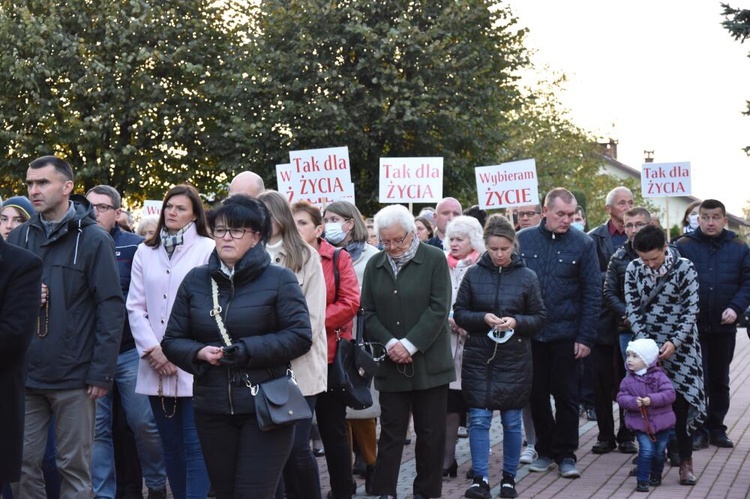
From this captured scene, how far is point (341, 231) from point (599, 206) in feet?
198

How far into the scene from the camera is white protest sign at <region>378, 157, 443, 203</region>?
16.8 meters

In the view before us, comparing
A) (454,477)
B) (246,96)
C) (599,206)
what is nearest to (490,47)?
(246,96)

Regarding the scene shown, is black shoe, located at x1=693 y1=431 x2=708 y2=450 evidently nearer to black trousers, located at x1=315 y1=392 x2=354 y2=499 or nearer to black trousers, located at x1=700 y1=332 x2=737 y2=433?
black trousers, located at x1=700 y1=332 x2=737 y2=433

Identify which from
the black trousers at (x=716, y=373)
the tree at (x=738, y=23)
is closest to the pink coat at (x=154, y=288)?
the black trousers at (x=716, y=373)

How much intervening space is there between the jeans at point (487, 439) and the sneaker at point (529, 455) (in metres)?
1.40

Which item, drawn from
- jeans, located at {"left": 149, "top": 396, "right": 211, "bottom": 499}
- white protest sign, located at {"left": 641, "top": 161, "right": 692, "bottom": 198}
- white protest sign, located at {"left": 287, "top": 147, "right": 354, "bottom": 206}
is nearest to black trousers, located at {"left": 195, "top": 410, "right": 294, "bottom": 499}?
jeans, located at {"left": 149, "top": 396, "right": 211, "bottom": 499}

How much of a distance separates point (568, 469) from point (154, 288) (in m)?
3.88

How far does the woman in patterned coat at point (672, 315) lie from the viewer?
9.62 meters

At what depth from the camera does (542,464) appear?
10.1 meters

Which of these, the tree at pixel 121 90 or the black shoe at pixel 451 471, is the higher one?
the tree at pixel 121 90

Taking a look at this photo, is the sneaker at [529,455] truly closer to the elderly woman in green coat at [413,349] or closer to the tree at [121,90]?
the elderly woman in green coat at [413,349]

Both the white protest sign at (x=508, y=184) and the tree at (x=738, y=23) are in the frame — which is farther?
the white protest sign at (x=508, y=184)

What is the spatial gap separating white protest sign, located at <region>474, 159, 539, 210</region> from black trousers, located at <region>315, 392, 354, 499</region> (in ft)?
29.3

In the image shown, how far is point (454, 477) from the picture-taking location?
32.0 feet
